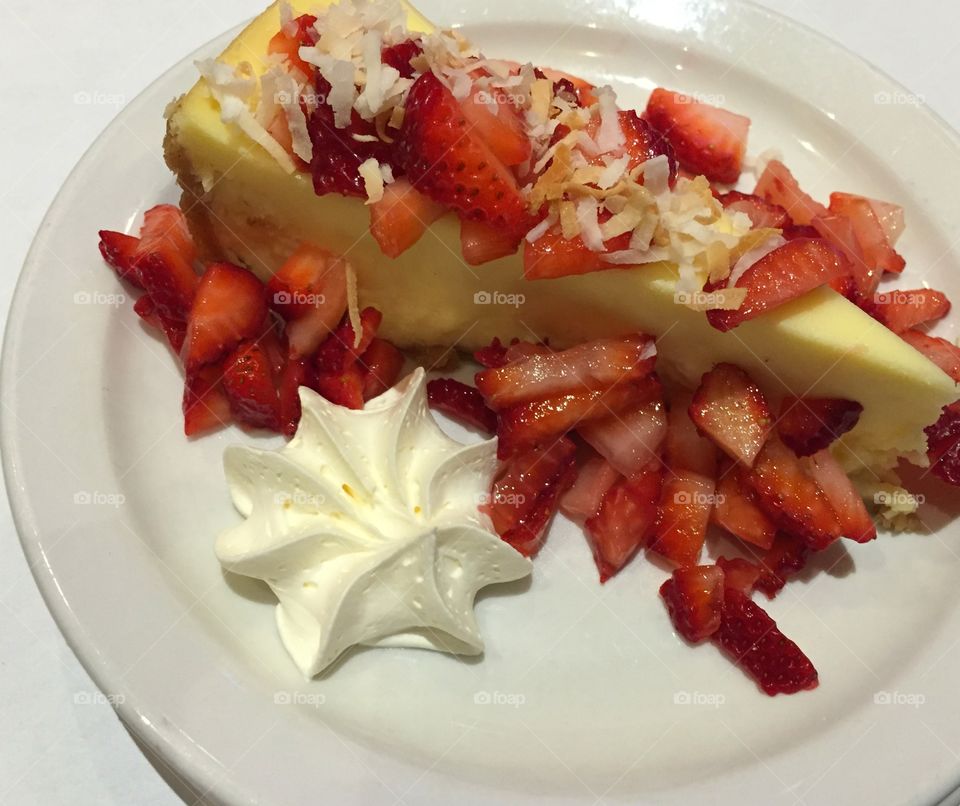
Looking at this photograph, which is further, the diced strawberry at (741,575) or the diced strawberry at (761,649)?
the diced strawberry at (741,575)

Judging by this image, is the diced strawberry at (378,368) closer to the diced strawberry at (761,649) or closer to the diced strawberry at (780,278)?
the diced strawberry at (780,278)

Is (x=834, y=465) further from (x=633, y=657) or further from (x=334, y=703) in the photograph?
(x=334, y=703)

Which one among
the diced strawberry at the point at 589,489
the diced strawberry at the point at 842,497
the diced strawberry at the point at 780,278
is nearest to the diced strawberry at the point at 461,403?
the diced strawberry at the point at 589,489

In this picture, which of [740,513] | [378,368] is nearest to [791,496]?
[740,513]

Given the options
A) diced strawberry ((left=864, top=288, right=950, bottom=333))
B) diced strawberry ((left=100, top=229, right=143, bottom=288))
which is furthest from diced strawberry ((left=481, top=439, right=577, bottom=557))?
diced strawberry ((left=100, top=229, right=143, bottom=288))

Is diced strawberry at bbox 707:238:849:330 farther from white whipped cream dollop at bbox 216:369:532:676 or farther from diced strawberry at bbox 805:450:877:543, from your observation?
white whipped cream dollop at bbox 216:369:532:676

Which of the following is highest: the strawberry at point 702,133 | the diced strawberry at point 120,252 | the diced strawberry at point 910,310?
the strawberry at point 702,133

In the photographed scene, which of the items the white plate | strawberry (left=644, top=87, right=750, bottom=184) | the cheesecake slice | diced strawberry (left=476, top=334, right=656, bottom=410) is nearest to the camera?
the white plate
